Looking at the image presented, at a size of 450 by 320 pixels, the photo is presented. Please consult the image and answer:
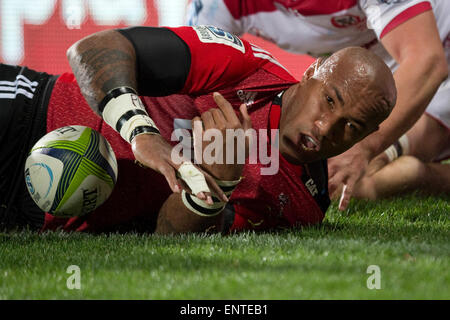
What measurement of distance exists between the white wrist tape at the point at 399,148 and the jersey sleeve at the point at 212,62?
215cm

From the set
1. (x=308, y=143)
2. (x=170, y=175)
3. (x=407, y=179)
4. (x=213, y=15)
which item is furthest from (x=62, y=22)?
(x=170, y=175)

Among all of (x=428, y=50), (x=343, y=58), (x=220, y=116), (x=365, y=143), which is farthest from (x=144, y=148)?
(x=428, y=50)

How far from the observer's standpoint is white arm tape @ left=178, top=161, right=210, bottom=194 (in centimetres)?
234

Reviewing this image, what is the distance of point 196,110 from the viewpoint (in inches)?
122

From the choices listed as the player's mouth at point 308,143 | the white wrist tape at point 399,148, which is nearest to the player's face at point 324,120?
the player's mouth at point 308,143

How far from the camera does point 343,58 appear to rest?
294 cm

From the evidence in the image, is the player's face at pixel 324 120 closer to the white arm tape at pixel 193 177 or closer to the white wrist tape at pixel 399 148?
the white arm tape at pixel 193 177

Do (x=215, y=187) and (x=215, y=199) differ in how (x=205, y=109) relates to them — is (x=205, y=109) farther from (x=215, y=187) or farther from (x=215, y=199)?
(x=215, y=187)

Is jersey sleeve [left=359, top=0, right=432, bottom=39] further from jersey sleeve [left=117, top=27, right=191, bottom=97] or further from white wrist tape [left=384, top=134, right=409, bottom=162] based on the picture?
jersey sleeve [left=117, top=27, right=191, bottom=97]

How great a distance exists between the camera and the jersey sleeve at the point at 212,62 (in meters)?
3.04

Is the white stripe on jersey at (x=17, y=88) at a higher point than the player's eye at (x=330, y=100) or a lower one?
lower

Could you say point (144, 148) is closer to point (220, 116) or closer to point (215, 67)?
point (220, 116)

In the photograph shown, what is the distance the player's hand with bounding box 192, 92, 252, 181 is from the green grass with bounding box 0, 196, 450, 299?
286 millimetres

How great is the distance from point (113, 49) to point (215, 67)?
457mm
